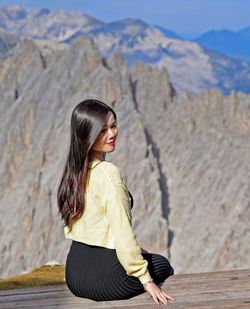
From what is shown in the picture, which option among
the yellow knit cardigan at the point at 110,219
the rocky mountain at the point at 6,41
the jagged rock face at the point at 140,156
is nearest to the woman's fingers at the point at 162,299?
the yellow knit cardigan at the point at 110,219

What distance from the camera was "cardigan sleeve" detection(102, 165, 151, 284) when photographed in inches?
250

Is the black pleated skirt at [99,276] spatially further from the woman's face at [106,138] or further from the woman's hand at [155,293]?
the woman's face at [106,138]

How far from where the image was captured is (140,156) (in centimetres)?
5644

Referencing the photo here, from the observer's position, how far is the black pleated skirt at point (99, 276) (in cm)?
693

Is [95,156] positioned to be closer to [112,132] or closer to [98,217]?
[112,132]

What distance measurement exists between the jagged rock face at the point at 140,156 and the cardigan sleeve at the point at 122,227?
35.7 meters

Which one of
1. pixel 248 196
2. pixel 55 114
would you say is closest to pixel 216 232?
pixel 248 196

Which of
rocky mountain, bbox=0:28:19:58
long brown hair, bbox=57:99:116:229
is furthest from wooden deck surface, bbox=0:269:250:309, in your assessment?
rocky mountain, bbox=0:28:19:58

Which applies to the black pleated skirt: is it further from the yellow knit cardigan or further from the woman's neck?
the woman's neck

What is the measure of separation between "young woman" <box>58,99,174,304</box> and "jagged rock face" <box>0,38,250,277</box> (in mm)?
35190

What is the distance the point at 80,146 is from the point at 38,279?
6630 millimetres

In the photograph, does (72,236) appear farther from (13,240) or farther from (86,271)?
(13,240)

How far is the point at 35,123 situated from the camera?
73375 millimetres

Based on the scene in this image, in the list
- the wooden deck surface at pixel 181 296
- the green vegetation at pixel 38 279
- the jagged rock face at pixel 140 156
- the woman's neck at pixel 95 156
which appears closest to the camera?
the wooden deck surface at pixel 181 296
